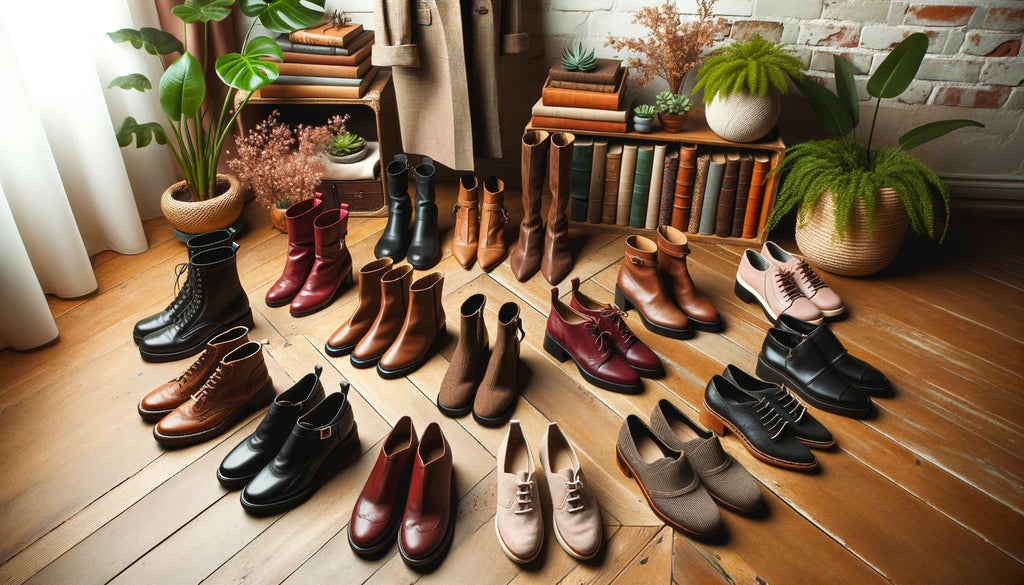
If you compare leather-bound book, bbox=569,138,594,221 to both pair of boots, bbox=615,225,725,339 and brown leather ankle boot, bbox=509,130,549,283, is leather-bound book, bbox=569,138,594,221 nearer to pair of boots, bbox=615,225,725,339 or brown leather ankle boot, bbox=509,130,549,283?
brown leather ankle boot, bbox=509,130,549,283


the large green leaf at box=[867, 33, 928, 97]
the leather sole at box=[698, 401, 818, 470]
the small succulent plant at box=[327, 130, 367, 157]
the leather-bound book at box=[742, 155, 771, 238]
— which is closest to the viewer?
the leather sole at box=[698, 401, 818, 470]

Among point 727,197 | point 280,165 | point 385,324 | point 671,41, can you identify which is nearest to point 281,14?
point 280,165

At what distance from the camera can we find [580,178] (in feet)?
7.95

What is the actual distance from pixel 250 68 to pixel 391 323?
3.15 feet

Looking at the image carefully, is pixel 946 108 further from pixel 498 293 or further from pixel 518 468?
pixel 518 468

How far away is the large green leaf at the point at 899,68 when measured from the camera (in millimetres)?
2006

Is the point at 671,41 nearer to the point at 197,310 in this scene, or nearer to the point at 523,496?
the point at 523,496

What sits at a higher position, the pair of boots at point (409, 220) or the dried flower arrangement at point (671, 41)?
the dried flower arrangement at point (671, 41)

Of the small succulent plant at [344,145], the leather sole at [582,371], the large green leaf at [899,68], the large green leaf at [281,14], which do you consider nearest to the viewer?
the leather sole at [582,371]

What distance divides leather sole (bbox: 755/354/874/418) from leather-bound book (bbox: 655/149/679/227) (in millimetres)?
748

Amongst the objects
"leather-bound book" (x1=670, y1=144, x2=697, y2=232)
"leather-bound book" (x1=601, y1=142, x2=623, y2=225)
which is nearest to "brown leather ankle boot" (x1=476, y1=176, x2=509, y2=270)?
"leather-bound book" (x1=601, y1=142, x2=623, y2=225)

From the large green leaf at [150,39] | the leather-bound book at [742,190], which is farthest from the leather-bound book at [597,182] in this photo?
the large green leaf at [150,39]

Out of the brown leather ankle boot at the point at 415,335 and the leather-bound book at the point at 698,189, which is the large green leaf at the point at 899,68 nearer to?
the leather-bound book at the point at 698,189

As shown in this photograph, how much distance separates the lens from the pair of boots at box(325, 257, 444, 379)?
183cm
